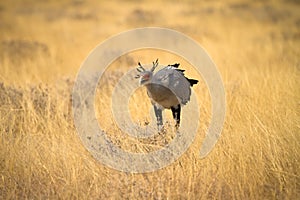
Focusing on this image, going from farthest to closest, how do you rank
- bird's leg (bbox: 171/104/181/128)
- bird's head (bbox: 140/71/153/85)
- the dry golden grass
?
1. bird's leg (bbox: 171/104/181/128)
2. bird's head (bbox: 140/71/153/85)
3. the dry golden grass

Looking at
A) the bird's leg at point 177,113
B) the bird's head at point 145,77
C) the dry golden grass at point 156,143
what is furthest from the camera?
the bird's leg at point 177,113

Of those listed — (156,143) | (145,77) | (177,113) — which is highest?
(177,113)

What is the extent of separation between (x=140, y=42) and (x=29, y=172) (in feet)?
26.6

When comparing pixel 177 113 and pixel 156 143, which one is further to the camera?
pixel 177 113

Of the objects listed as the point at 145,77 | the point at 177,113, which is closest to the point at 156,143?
the point at 145,77

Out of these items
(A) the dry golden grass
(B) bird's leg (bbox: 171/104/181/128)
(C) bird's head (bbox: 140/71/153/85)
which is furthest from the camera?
(B) bird's leg (bbox: 171/104/181/128)

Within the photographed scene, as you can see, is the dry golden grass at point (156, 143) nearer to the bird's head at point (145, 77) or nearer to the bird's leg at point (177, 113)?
the bird's leg at point (177, 113)

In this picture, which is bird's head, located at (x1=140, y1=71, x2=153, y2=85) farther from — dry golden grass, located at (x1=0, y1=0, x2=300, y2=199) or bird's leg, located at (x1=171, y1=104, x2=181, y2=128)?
bird's leg, located at (x1=171, y1=104, x2=181, y2=128)

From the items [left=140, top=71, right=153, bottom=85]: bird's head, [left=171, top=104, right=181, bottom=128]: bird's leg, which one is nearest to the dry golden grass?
[left=171, top=104, right=181, bottom=128]: bird's leg

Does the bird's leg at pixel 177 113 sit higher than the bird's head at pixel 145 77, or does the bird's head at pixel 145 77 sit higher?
the bird's leg at pixel 177 113

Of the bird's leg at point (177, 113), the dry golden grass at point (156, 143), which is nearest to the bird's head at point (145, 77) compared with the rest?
the dry golden grass at point (156, 143)

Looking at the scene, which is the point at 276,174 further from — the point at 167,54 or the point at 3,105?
the point at 167,54

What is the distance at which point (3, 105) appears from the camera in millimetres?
5273

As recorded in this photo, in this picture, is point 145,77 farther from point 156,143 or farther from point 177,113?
point 177,113
